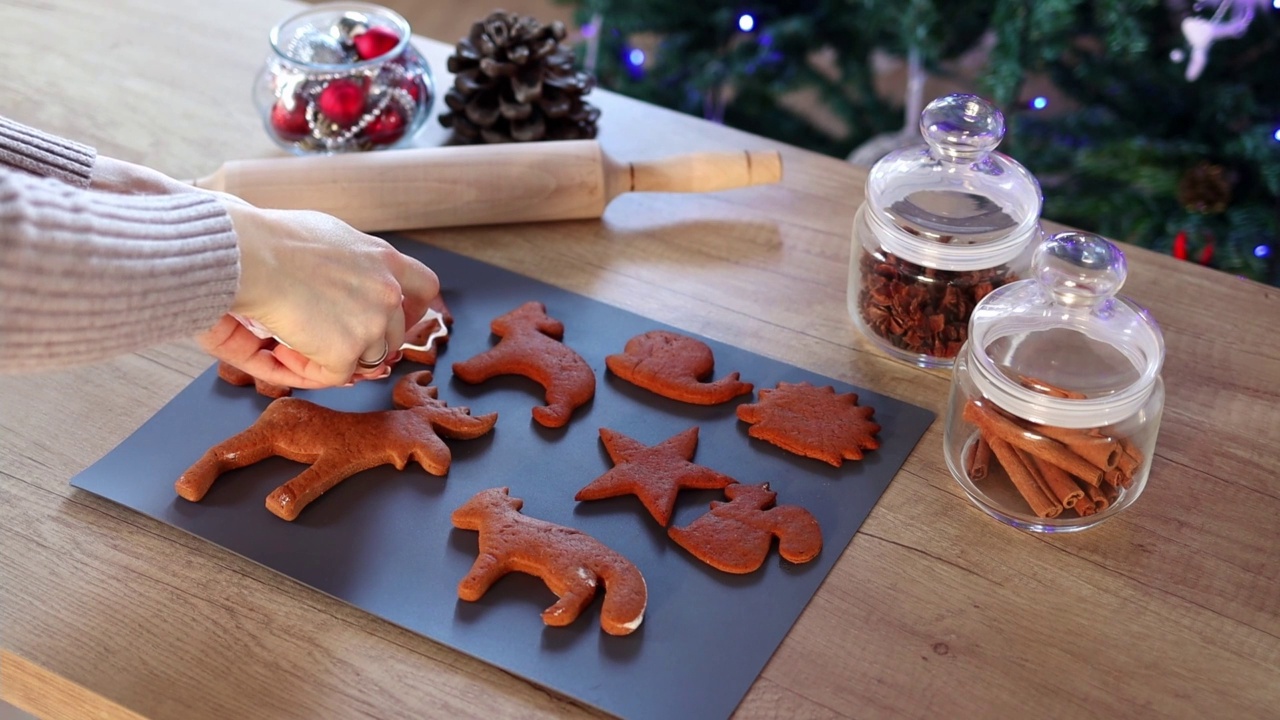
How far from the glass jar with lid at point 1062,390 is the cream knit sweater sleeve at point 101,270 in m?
0.59

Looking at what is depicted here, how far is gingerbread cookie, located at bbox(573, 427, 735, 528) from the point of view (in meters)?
0.92

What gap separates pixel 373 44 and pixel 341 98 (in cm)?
8

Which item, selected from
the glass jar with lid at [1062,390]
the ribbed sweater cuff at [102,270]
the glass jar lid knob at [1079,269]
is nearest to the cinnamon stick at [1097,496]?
the glass jar with lid at [1062,390]

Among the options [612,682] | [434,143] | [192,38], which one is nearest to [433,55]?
[434,143]

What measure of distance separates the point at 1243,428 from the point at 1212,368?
3.2 inches

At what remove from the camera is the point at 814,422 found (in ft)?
3.27

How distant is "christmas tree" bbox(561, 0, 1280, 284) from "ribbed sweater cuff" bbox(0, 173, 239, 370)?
1.16 m

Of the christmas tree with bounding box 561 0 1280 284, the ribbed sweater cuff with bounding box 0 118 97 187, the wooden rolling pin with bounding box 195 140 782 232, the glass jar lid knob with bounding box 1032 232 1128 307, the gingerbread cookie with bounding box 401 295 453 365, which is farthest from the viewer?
the christmas tree with bounding box 561 0 1280 284

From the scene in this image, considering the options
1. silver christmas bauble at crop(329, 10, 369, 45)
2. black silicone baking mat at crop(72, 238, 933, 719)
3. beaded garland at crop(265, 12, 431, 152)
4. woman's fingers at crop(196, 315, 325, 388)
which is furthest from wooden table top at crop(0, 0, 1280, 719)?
silver christmas bauble at crop(329, 10, 369, 45)

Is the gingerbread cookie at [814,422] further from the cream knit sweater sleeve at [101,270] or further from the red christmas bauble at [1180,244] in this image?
the red christmas bauble at [1180,244]

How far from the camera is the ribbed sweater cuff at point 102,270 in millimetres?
736

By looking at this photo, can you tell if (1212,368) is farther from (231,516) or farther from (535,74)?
(231,516)

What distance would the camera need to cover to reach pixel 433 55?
153cm

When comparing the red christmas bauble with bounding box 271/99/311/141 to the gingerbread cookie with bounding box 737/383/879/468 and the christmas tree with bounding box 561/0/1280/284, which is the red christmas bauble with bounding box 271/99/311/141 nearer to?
the gingerbread cookie with bounding box 737/383/879/468
